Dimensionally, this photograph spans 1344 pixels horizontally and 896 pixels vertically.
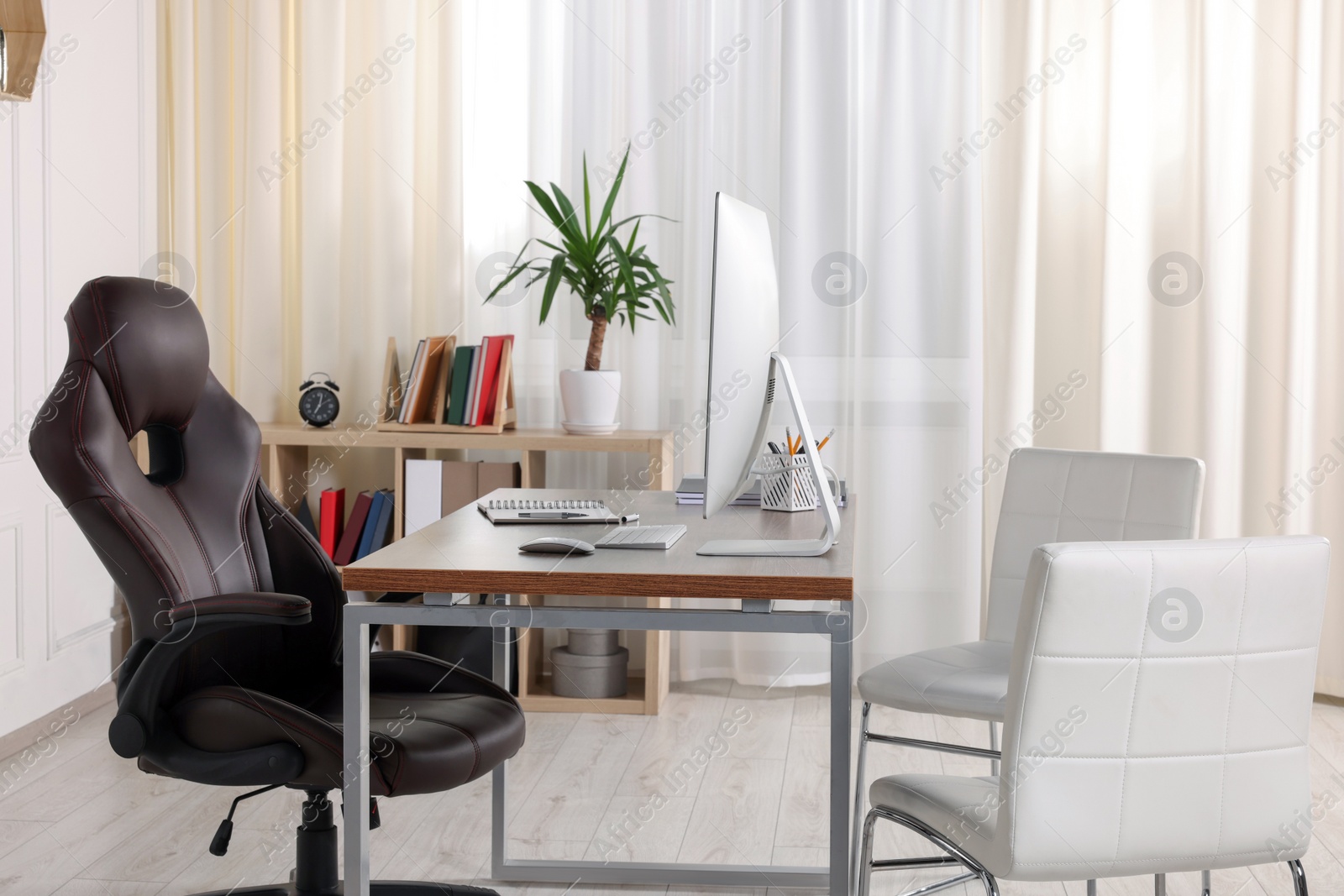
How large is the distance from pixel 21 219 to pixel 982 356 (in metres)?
2.66

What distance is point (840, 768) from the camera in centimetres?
164

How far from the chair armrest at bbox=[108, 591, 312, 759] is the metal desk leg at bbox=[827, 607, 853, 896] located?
764 millimetres

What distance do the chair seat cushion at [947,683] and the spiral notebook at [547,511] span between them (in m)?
0.57

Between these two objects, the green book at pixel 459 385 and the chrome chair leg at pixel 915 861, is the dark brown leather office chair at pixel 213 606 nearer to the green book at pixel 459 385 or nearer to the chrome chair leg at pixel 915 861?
the chrome chair leg at pixel 915 861

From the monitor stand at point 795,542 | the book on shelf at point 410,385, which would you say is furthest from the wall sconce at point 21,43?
the monitor stand at point 795,542

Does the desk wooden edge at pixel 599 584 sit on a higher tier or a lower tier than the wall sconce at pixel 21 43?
lower

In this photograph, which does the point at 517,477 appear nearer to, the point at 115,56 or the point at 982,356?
the point at 982,356

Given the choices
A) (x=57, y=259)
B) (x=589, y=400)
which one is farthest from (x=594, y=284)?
(x=57, y=259)

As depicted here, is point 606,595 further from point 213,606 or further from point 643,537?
point 213,606

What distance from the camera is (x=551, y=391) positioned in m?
3.70

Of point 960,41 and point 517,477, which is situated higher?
point 960,41

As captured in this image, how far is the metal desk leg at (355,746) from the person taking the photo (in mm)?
1636

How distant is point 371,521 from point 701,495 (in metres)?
1.46

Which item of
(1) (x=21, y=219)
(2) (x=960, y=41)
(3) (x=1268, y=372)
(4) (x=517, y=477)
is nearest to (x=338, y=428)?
(4) (x=517, y=477)
